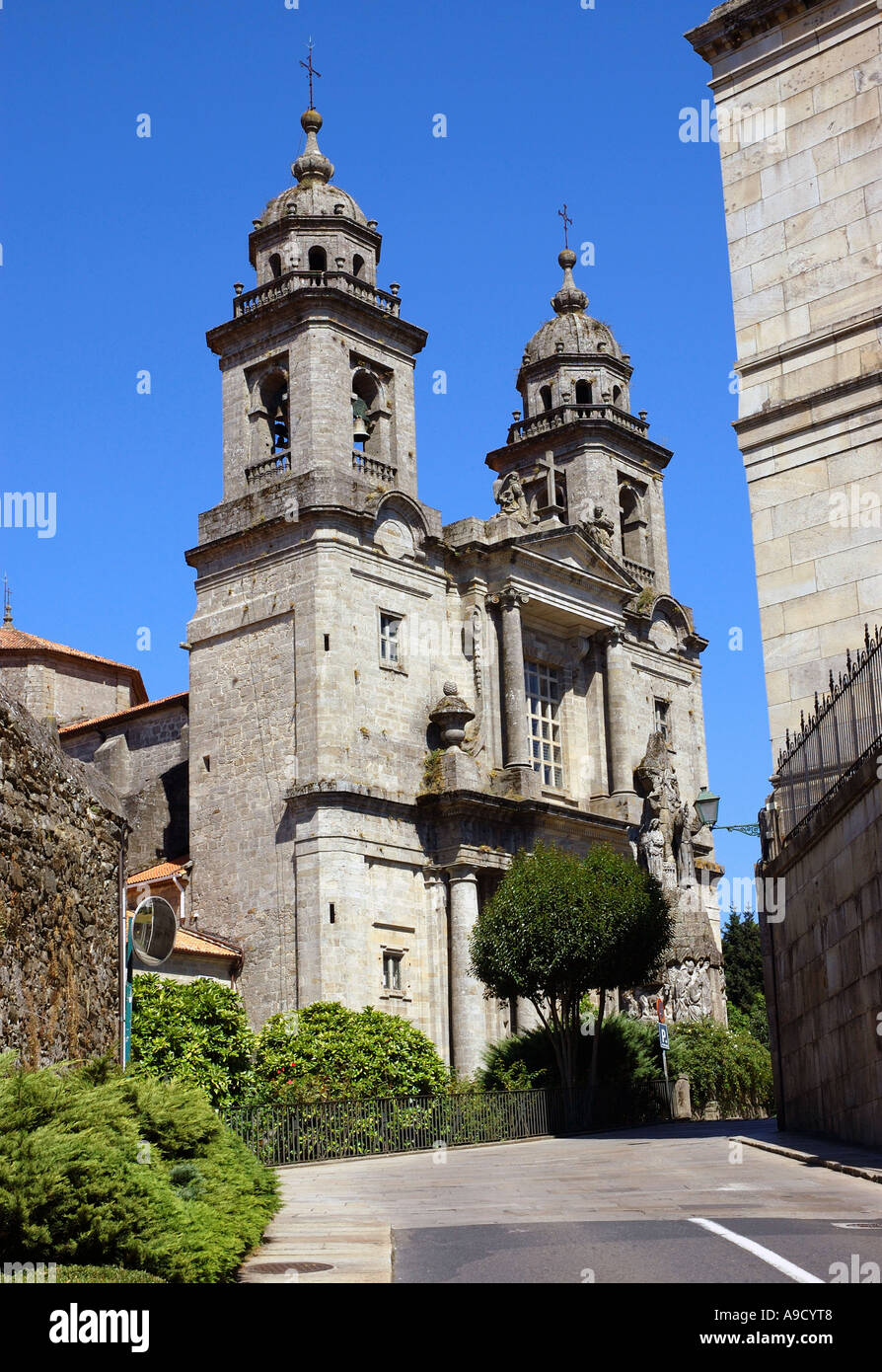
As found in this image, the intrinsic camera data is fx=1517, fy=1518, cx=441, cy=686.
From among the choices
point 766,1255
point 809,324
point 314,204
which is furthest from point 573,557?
point 766,1255

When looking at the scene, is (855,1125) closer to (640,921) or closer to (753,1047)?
(640,921)

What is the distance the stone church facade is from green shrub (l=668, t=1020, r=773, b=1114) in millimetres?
820

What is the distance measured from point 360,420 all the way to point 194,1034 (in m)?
21.4

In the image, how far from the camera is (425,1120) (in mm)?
25000

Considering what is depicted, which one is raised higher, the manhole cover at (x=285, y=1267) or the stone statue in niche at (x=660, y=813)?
the stone statue in niche at (x=660, y=813)

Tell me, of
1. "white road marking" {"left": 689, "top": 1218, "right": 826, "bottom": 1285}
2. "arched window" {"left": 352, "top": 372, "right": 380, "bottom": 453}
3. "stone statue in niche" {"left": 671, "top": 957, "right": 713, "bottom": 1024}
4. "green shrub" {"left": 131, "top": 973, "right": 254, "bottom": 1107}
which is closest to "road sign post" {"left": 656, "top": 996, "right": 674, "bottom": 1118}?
"stone statue in niche" {"left": 671, "top": 957, "right": 713, "bottom": 1024}

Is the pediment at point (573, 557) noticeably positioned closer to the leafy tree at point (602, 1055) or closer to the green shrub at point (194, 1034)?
the leafy tree at point (602, 1055)

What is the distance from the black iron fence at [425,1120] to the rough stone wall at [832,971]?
6080 millimetres

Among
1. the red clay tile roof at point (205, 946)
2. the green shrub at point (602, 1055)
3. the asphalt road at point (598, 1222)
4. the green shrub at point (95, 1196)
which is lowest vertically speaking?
the asphalt road at point (598, 1222)

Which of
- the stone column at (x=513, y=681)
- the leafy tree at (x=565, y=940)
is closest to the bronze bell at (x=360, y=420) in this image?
the stone column at (x=513, y=681)

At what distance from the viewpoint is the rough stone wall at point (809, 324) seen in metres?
18.1

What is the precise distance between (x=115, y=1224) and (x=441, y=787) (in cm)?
2921

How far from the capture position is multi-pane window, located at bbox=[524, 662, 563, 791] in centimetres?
4150

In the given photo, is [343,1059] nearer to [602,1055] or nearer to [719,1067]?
[602,1055]
